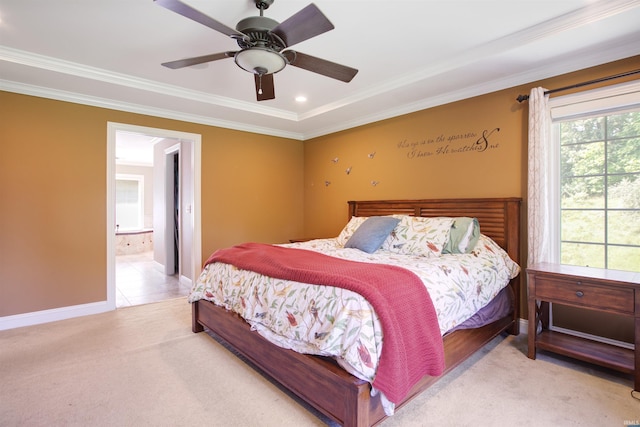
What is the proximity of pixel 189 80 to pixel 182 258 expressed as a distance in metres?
2.83

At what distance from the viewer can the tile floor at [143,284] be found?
13.5 ft

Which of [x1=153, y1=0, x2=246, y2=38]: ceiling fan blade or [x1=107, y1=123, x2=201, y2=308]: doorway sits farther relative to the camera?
[x1=107, y1=123, x2=201, y2=308]: doorway

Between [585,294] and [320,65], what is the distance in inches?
94.1

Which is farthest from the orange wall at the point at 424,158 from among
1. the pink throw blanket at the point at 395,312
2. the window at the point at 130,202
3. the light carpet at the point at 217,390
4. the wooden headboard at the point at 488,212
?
the window at the point at 130,202

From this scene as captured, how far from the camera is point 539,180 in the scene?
106 inches

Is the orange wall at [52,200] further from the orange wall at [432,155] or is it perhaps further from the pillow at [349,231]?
the pillow at [349,231]

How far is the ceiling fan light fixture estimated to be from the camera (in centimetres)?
195

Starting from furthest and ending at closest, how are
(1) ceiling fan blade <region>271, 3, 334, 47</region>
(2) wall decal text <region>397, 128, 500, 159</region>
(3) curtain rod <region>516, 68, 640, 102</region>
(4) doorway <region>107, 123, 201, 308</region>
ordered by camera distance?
1. (4) doorway <region>107, 123, 201, 308</region>
2. (2) wall decal text <region>397, 128, 500, 159</region>
3. (3) curtain rod <region>516, 68, 640, 102</region>
4. (1) ceiling fan blade <region>271, 3, 334, 47</region>

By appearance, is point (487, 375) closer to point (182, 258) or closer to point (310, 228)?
point (310, 228)

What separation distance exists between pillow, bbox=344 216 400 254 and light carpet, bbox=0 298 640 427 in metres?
1.22

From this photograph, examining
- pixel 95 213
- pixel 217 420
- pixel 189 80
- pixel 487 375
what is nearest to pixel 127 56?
pixel 189 80

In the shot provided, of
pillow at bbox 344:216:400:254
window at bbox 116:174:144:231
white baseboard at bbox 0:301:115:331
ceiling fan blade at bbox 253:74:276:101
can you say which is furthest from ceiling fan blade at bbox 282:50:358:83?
window at bbox 116:174:144:231

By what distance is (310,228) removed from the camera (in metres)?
5.31

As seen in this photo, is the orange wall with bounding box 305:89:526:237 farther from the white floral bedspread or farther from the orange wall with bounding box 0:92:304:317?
the orange wall with bounding box 0:92:304:317
